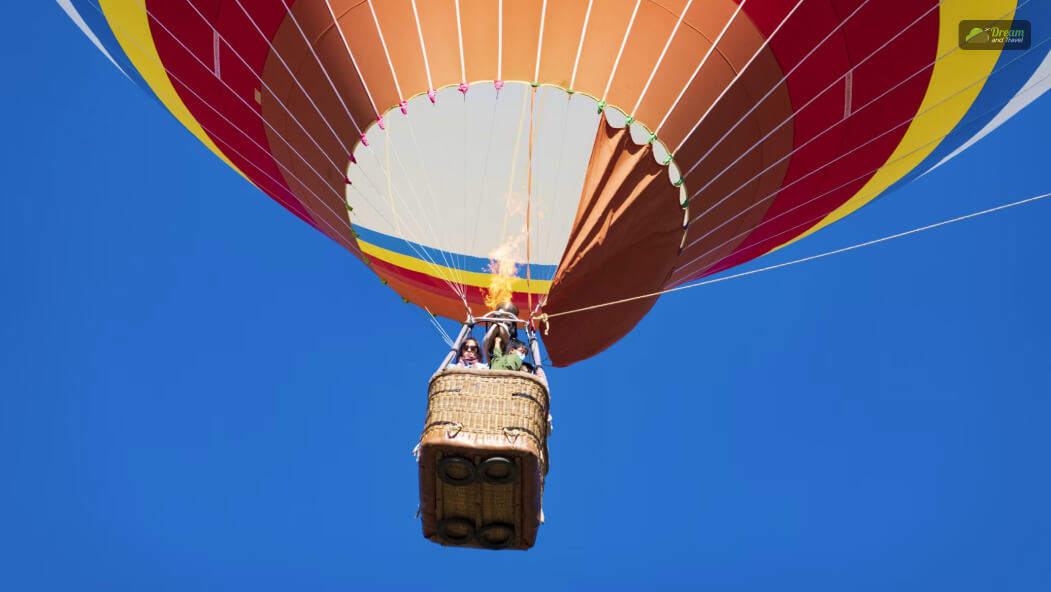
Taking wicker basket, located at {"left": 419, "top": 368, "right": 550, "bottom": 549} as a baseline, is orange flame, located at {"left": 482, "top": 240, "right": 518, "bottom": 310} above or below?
above

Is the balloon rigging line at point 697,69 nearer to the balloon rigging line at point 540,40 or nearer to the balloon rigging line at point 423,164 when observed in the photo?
the balloon rigging line at point 540,40

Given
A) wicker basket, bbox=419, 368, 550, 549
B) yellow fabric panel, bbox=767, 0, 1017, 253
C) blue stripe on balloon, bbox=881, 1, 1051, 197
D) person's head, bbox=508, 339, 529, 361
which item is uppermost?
blue stripe on balloon, bbox=881, 1, 1051, 197

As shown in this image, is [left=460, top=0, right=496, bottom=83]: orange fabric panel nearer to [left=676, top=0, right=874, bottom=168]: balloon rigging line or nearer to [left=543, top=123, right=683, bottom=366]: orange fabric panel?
[left=543, top=123, right=683, bottom=366]: orange fabric panel

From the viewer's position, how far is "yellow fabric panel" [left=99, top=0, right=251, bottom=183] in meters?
7.94

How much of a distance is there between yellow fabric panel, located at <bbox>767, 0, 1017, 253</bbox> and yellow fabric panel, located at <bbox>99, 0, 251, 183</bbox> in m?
4.42

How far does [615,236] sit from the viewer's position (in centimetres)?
695

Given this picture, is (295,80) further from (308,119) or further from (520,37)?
(520,37)

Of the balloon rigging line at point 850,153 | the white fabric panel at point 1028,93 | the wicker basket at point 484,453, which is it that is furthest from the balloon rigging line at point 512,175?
the white fabric panel at point 1028,93

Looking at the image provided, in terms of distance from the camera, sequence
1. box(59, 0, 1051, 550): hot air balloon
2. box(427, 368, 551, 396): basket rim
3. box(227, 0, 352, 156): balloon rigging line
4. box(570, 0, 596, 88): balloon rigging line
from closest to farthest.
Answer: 1. box(427, 368, 551, 396): basket rim
2. box(570, 0, 596, 88): balloon rigging line
3. box(59, 0, 1051, 550): hot air balloon
4. box(227, 0, 352, 156): balloon rigging line

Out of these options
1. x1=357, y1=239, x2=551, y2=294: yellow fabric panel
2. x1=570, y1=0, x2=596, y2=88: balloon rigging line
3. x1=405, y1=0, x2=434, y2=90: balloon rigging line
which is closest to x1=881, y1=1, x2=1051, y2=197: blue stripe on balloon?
x1=570, y1=0, x2=596, y2=88: balloon rigging line

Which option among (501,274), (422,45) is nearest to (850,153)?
(501,274)

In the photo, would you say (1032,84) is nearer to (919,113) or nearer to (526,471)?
(919,113)

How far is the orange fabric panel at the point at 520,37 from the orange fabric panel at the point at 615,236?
0.53 meters

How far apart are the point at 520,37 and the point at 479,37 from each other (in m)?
0.22
